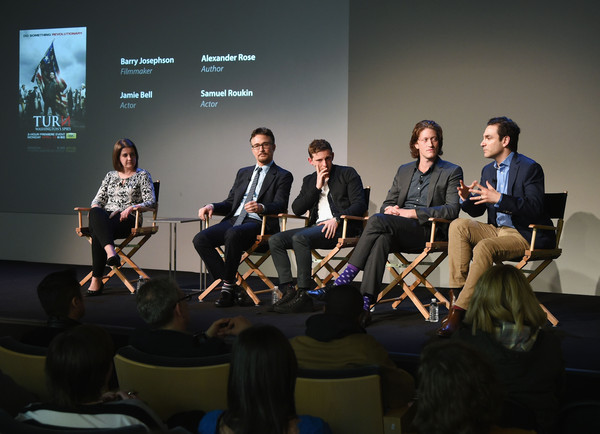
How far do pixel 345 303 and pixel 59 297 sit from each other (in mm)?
1149

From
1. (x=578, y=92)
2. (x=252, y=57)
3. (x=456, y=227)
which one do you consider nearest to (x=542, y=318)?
(x=456, y=227)

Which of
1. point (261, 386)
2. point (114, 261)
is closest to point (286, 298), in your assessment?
point (114, 261)

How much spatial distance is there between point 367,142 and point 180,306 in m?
4.12

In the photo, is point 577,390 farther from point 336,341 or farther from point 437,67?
point 437,67

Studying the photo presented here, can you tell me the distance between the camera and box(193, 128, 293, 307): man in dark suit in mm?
5059

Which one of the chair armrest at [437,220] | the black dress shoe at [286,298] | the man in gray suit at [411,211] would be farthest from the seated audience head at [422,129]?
the black dress shoe at [286,298]

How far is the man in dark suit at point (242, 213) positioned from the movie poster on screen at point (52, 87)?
9.22 feet

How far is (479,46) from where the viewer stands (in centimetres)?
591

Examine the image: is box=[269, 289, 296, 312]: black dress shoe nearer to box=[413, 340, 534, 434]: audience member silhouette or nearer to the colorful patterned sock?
the colorful patterned sock

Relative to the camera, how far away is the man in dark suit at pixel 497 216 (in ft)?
13.3

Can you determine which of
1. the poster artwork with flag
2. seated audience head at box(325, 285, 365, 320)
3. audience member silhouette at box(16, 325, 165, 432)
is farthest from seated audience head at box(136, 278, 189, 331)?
the poster artwork with flag

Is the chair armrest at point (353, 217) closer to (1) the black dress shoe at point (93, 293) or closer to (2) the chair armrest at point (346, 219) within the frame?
(2) the chair armrest at point (346, 219)

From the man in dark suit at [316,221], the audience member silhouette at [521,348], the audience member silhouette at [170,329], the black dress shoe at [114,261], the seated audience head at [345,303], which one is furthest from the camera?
the black dress shoe at [114,261]

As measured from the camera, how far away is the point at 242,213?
5387mm
